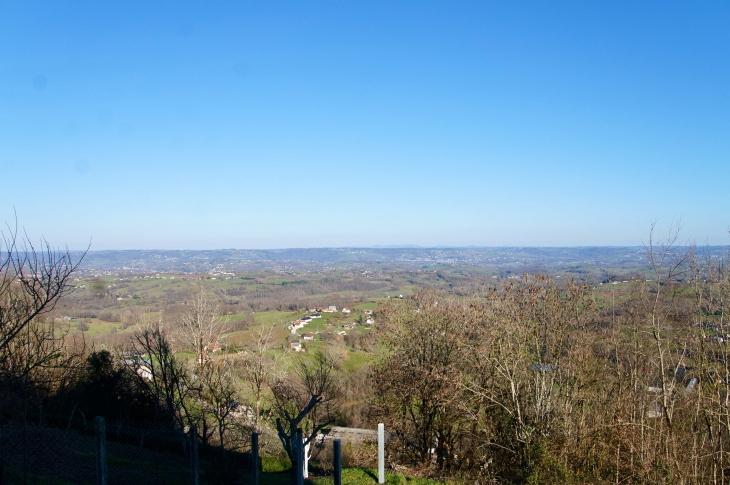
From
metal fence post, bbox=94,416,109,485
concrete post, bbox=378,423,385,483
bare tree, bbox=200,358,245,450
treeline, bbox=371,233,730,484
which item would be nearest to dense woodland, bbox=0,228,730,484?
treeline, bbox=371,233,730,484

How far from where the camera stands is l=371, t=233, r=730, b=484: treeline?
30.5ft

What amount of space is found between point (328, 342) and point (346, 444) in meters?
12.1

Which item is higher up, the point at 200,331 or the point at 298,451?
the point at 298,451

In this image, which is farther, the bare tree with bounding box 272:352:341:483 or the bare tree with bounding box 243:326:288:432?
the bare tree with bounding box 243:326:288:432

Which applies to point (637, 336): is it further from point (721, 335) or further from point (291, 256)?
point (291, 256)

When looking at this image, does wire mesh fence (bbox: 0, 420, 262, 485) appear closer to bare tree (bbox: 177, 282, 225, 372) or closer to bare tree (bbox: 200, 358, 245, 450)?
bare tree (bbox: 200, 358, 245, 450)

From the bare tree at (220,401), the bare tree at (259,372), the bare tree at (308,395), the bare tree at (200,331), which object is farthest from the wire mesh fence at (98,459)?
the bare tree at (259,372)


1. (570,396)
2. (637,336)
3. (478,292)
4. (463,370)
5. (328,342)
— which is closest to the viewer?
(570,396)

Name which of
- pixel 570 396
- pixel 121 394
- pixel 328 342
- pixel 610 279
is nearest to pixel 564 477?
pixel 570 396

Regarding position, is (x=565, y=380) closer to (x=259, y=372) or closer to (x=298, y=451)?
(x=298, y=451)

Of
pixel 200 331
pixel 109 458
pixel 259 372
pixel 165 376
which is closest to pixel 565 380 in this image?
pixel 165 376

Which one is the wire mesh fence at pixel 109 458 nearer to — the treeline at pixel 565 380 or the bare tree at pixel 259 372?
the treeline at pixel 565 380

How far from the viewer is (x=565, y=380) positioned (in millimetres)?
11359

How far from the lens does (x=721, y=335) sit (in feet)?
31.8
